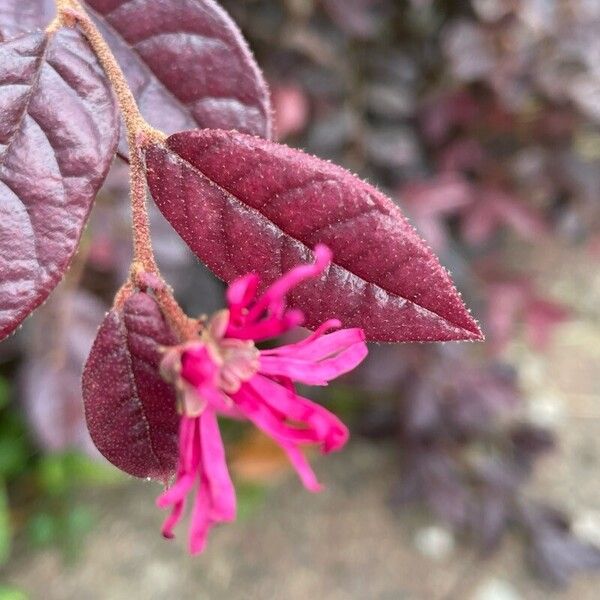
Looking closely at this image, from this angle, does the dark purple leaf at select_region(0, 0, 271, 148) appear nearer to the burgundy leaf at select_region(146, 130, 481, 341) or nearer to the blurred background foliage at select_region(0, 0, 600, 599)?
the burgundy leaf at select_region(146, 130, 481, 341)

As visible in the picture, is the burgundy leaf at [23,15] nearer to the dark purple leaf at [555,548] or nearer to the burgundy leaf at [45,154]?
the burgundy leaf at [45,154]

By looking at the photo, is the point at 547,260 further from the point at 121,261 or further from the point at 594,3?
the point at 121,261

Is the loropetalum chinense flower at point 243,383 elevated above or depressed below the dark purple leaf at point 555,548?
A: above

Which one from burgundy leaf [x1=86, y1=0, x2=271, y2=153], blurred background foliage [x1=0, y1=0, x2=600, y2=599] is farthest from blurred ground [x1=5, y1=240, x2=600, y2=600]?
burgundy leaf [x1=86, y1=0, x2=271, y2=153]

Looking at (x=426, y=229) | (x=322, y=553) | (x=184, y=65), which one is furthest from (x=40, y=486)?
(x=184, y=65)

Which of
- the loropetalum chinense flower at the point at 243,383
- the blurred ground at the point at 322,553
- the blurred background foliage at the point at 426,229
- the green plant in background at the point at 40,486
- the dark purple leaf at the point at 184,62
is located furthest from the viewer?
the blurred ground at the point at 322,553

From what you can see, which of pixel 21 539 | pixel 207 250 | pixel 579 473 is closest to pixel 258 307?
pixel 207 250

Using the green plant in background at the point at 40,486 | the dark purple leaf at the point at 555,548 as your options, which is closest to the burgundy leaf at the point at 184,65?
the green plant in background at the point at 40,486
